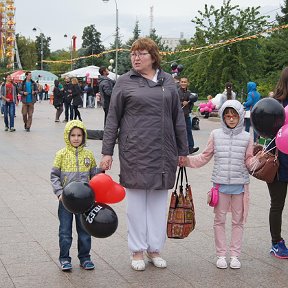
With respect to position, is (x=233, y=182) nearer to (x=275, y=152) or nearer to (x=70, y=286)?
(x=275, y=152)

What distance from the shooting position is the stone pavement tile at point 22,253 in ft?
18.2

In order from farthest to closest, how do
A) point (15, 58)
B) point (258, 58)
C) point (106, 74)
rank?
point (15, 58), point (258, 58), point (106, 74)

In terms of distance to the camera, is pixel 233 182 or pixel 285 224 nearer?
pixel 233 182

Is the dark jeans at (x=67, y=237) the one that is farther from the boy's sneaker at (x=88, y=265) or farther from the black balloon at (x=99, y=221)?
the black balloon at (x=99, y=221)

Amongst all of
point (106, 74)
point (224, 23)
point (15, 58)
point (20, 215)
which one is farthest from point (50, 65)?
point (20, 215)

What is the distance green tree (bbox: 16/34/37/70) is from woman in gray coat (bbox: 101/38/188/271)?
94148mm

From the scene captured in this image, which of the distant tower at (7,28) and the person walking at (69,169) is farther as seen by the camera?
the distant tower at (7,28)

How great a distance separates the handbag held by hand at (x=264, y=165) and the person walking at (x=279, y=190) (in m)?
0.09

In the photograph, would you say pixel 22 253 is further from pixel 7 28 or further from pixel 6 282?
pixel 7 28

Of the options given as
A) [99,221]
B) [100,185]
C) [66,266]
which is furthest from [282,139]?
[66,266]

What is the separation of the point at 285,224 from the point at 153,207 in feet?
7.72

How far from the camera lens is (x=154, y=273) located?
530 cm

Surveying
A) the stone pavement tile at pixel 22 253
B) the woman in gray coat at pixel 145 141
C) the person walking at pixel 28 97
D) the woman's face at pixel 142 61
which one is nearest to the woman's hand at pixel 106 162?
the woman in gray coat at pixel 145 141

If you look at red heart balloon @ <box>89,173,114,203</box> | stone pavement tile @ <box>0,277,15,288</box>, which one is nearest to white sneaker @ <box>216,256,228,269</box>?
red heart balloon @ <box>89,173,114,203</box>
